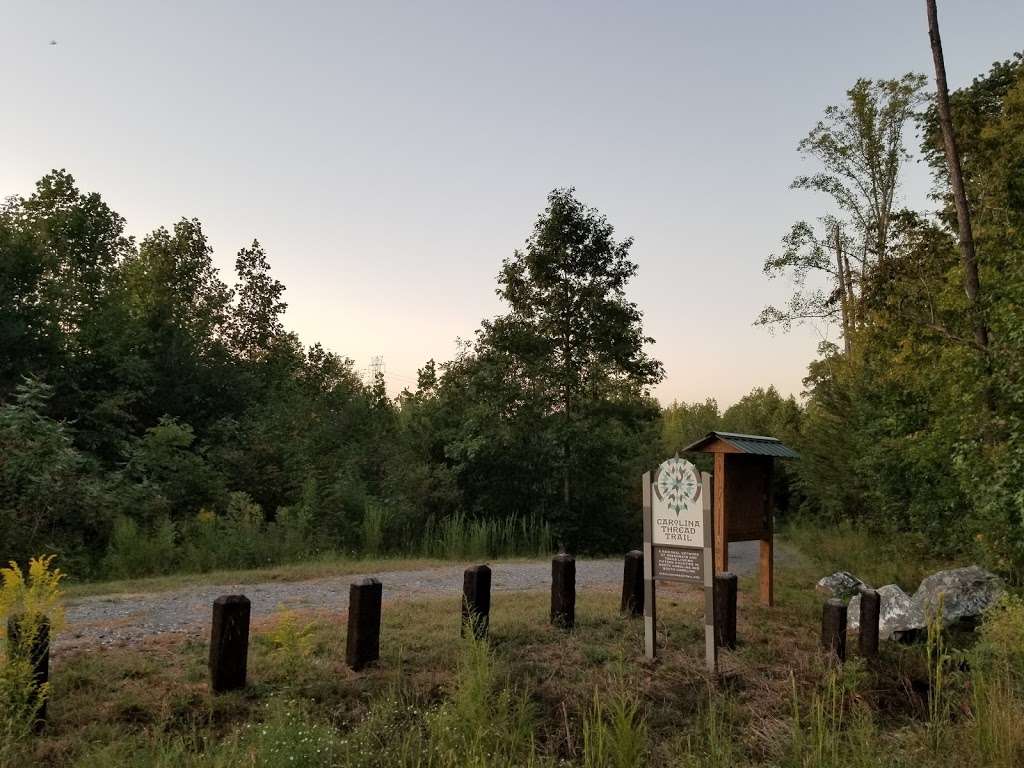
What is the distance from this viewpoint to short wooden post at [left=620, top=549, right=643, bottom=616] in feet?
24.7

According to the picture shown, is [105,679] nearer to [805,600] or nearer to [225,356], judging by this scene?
[805,600]

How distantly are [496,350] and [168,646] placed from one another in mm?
12409

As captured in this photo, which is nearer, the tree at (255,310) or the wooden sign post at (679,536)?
the wooden sign post at (679,536)

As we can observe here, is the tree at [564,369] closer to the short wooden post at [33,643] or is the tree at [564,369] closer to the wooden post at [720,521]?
the wooden post at [720,521]

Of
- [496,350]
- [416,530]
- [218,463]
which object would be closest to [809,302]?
[496,350]

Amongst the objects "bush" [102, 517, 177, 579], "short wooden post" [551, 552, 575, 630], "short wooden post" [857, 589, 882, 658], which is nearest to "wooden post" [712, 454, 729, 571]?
"short wooden post" [857, 589, 882, 658]

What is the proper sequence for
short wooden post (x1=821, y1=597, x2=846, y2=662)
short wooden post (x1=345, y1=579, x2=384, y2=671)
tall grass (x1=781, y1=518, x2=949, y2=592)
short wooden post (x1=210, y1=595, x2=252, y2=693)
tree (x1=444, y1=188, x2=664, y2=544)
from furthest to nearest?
tree (x1=444, y1=188, x2=664, y2=544) < tall grass (x1=781, y1=518, x2=949, y2=592) < short wooden post (x1=821, y1=597, x2=846, y2=662) < short wooden post (x1=345, y1=579, x2=384, y2=671) < short wooden post (x1=210, y1=595, x2=252, y2=693)

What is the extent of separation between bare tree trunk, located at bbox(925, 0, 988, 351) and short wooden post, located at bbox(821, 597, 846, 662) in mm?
5919

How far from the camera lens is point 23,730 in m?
3.89

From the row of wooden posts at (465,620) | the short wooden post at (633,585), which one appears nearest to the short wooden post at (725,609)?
the row of wooden posts at (465,620)

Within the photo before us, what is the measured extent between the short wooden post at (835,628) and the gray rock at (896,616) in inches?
54.8

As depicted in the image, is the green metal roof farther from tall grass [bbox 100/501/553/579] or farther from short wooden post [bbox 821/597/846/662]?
tall grass [bbox 100/501/553/579]

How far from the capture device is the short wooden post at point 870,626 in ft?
21.2

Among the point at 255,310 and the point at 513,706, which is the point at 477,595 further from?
the point at 255,310
